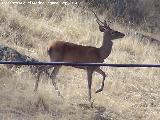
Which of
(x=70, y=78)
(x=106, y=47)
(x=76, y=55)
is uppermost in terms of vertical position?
(x=106, y=47)

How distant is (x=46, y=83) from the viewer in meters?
9.45

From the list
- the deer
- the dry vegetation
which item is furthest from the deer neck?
the dry vegetation

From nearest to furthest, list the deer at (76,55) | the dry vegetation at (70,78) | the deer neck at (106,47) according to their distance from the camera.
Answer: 1. the dry vegetation at (70,78)
2. the deer at (76,55)
3. the deer neck at (106,47)

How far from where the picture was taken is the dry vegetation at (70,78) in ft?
26.5

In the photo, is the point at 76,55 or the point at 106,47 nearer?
the point at 76,55

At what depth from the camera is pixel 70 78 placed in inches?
397

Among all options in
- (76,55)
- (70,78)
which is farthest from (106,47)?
(70,78)

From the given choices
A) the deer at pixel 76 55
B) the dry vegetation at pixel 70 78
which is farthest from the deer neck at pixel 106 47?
the dry vegetation at pixel 70 78

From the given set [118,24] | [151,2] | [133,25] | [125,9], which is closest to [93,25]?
[118,24]

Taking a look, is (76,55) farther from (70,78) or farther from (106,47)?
(70,78)

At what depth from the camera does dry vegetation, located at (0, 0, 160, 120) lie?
317 inches

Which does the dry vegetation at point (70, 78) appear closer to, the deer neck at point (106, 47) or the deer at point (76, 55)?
the deer at point (76, 55)

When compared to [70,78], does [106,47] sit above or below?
above

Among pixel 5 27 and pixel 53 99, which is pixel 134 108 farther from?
pixel 5 27
